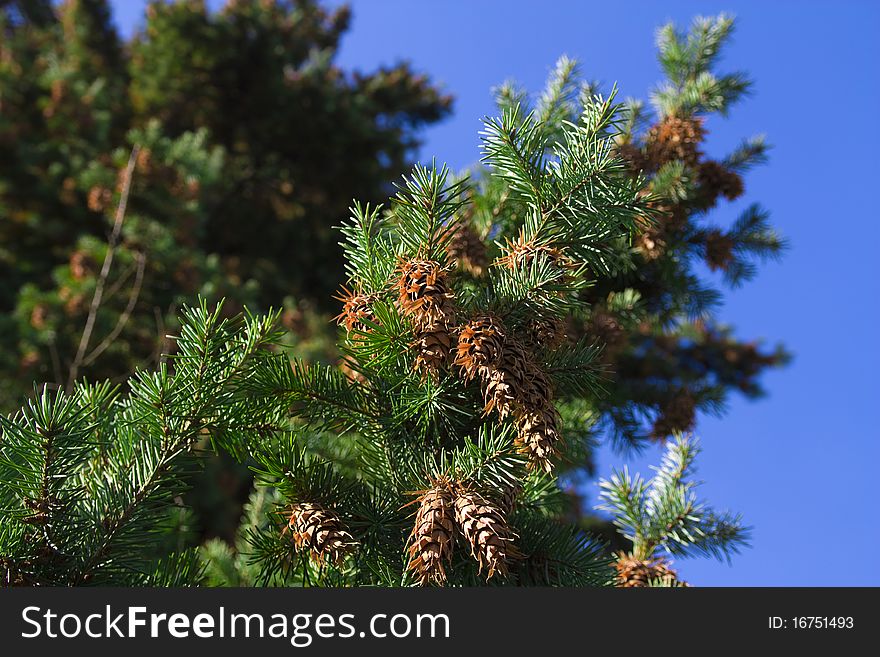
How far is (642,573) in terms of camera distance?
1.01 metres

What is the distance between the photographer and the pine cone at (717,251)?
4.68 feet

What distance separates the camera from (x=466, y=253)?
1.07m

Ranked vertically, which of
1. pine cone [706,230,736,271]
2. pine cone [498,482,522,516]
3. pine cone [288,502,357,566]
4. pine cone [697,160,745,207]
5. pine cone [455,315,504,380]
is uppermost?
pine cone [697,160,745,207]

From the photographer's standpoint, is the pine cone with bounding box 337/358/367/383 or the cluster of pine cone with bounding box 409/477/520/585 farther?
the pine cone with bounding box 337/358/367/383

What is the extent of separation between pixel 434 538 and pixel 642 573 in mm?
449

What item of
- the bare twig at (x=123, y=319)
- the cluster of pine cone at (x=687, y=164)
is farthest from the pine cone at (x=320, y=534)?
the bare twig at (x=123, y=319)

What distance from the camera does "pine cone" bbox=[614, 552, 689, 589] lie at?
1.00m

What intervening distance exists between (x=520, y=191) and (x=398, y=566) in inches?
19.3

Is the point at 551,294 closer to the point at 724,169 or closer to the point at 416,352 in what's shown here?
the point at 416,352

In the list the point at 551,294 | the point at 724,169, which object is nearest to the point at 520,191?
the point at 551,294

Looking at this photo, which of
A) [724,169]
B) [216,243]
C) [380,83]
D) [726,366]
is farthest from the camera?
[380,83]

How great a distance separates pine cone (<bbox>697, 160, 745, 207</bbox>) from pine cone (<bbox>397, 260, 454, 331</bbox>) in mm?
807

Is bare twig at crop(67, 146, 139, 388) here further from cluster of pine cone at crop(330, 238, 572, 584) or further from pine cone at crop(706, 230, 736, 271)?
pine cone at crop(706, 230, 736, 271)

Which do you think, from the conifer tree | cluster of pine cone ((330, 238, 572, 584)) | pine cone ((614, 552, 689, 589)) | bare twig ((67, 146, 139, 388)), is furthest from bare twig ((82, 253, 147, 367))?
pine cone ((614, 552, 689, 589))
